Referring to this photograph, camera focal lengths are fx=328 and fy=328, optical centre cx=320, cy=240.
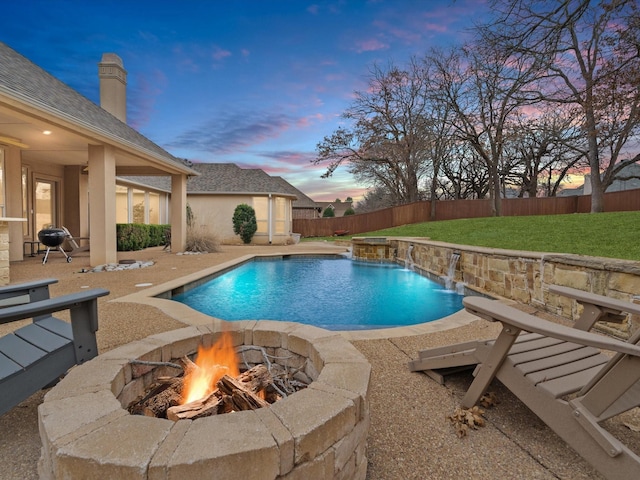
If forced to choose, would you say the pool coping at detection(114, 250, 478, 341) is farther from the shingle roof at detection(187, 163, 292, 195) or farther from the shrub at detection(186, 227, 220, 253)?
the shingle roof at detection(187, 163, 292, 195)

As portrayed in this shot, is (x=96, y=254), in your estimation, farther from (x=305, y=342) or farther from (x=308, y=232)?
(x=308, y=232)

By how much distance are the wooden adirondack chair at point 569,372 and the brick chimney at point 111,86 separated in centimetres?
1543

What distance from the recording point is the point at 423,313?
5473 millimetres

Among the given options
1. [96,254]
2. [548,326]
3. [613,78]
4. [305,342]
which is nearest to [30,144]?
[96,254]

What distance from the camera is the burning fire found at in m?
1.93

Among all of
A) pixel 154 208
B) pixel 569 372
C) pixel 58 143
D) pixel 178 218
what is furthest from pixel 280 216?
pixel 569 372

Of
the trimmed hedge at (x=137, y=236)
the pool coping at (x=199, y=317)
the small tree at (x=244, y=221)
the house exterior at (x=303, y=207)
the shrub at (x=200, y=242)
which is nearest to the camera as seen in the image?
the pool coping at (x=199, y=317)

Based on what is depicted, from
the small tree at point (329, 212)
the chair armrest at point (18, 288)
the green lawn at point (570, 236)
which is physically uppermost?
the small tree at point (329, 212)

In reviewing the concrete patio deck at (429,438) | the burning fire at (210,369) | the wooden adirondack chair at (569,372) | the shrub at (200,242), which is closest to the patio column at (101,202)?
the shrub at (200,242)

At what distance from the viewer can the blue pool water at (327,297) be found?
5195 millimetres

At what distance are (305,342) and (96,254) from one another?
25.6ft

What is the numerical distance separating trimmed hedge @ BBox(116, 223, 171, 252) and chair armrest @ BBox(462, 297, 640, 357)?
12.6m

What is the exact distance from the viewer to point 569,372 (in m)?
1.85

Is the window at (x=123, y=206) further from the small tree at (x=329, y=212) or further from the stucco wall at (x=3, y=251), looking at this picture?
the small tree at (x=329, y=212)
